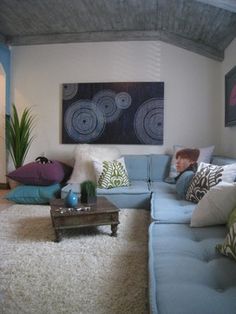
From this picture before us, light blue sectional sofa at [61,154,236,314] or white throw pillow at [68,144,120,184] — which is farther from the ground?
white throw pillow at [68,144,120,184]

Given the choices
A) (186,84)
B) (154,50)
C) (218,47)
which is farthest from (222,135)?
(154,50)

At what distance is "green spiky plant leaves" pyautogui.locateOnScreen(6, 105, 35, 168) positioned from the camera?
439 centimetres

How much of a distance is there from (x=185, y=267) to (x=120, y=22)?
3589 millimetres

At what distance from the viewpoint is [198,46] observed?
408cm

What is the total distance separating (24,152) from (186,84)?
2819 mm

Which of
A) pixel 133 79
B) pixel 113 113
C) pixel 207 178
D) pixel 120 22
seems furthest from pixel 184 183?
pixel 120 22

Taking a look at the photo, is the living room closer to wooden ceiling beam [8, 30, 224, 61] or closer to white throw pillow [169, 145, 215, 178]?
wooden ceiling beam [8, 30, 224, 61]

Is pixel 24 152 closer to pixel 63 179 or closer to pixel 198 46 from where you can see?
pixel 63 179

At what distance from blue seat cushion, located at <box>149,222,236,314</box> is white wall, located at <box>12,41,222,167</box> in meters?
2.65

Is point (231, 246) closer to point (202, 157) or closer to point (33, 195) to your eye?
point (202, 157)

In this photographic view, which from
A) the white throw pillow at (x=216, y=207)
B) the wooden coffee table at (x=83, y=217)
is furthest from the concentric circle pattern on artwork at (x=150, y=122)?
the white throw pillow at (x=216, y=207)

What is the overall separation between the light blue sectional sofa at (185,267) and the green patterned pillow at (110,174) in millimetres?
925

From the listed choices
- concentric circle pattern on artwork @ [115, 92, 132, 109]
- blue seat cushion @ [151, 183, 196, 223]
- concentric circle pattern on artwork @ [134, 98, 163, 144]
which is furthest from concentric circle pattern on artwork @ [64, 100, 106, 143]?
blue seat cushion @ [151, 183, 196, 223]

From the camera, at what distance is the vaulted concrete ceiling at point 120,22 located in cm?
332
